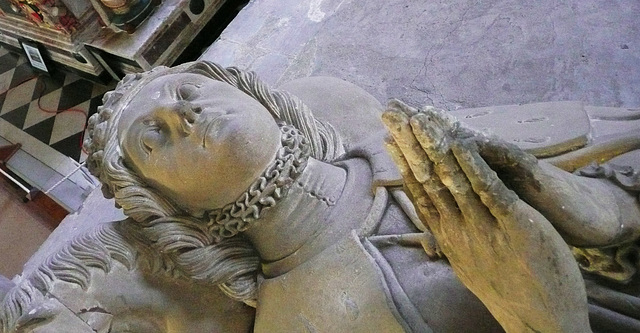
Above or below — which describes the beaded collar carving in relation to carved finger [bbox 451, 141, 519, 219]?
below

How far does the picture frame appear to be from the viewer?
15.7ft

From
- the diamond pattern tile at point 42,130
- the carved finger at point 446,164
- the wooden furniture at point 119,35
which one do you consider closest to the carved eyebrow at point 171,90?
the carved finger at point 446,164

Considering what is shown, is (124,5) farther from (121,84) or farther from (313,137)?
(313,137)

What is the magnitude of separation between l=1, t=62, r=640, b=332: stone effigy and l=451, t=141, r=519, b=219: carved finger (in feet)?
0.06

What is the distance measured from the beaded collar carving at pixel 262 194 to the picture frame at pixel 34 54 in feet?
12.8

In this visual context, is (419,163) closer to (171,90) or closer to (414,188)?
(414,188)

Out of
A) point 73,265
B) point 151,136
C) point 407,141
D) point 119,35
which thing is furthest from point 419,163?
point 119,35

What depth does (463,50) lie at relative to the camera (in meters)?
2.43

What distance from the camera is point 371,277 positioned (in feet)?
4.74

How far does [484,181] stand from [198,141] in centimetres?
78

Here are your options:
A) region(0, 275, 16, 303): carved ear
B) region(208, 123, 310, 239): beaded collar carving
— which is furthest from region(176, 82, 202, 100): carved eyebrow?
region(0, 275, 16, 303): carved ear

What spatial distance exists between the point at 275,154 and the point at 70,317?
68 cm

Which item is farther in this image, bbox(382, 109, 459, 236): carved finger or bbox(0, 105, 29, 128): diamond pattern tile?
bbox(0, 105, 29, 128): diamond pattern tile

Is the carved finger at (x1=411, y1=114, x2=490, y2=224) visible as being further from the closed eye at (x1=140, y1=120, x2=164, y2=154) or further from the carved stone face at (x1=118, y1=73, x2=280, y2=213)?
the closed eye at (x1=140, y1=120, x2=164, y2=154)
